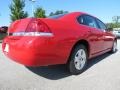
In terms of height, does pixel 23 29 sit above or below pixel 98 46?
above

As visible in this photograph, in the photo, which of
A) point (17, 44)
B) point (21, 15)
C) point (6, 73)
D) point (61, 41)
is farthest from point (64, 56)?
point (21, 15)

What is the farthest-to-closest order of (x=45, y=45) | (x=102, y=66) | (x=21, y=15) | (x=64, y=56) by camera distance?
(x=21, y=15) → (x=102, y=66) → (x=64, y=56) → (x=45, y=45)

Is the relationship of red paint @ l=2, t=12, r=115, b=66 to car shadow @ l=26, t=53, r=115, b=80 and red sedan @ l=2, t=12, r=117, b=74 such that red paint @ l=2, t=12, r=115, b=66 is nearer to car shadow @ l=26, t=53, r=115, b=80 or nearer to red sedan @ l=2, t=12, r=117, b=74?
red sedan @ l=2, t=12, r=117, b=74

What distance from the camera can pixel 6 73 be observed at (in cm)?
488

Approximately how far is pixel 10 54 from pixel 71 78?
1.40 metres

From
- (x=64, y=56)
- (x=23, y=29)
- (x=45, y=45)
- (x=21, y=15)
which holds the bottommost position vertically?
(x=64, y=56)

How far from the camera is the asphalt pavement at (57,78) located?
12.9 ft

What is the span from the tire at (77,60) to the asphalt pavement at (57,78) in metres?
0.13

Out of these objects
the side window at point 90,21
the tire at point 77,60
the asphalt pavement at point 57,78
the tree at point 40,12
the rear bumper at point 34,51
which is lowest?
the asphalt pavement at point 57,78

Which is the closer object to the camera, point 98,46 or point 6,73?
point 6,73

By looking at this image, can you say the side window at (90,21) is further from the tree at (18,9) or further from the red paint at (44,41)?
the tree at (18,9)

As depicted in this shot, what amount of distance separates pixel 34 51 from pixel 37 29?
417 mm

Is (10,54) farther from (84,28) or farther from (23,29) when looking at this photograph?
(84,28)

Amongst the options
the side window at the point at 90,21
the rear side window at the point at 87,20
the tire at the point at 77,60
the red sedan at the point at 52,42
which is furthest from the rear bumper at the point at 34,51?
the side window at the point at 90,21
